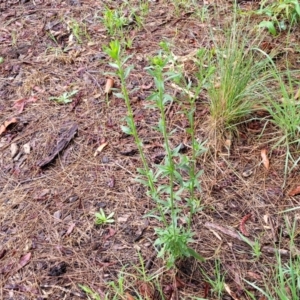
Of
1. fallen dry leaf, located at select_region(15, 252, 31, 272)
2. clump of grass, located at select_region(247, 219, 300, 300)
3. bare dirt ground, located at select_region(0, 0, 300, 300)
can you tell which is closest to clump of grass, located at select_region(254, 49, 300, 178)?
bare dirt ground, located at select_region(0, 0, 300, 300)

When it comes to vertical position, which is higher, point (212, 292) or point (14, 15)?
point (14, 15)

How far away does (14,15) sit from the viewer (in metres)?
2.98

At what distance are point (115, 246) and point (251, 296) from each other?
1.75 ft

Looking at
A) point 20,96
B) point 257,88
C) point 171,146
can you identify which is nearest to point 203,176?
point 171,146

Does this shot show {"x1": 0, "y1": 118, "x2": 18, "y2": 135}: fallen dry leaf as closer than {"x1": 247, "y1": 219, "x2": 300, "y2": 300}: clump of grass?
No

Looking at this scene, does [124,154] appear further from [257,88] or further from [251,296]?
[251,296]

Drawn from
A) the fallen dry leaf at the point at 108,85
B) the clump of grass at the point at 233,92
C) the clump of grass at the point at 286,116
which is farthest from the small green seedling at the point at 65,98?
the clump of grass at the point at 286,116

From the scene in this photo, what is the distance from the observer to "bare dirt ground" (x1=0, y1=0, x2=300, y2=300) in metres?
1.71

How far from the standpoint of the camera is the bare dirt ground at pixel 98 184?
171 centimetres

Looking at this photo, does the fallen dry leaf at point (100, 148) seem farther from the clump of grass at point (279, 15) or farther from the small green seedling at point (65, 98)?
the clump of grass at point (279, 15)

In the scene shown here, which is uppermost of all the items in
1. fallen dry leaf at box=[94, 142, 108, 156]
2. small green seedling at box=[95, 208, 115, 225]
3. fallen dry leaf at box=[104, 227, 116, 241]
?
fallen dry leaf at box=[94, 142, 108, 156]

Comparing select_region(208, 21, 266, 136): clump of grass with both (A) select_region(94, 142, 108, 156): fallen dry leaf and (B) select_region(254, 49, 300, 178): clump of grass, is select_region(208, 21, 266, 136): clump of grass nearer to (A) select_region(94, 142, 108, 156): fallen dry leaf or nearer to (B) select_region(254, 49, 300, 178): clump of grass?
(B) select_region(254, 49, 300, 178): clump of grass

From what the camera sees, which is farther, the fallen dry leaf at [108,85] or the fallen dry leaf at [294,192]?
the fallen dry leaf at [108,85]

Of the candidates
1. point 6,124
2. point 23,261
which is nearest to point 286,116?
point 23,261
